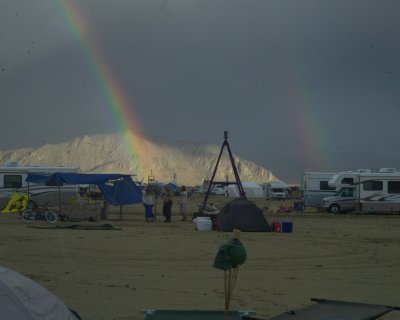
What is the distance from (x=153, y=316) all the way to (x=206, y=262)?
288 inches

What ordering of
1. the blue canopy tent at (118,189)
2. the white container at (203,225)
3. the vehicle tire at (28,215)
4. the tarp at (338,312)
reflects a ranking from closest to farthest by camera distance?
the tarp at (338,312) → the white container at (203,225) → the vehicle tire at (28,215) → the blue canopy tent at (118,189)

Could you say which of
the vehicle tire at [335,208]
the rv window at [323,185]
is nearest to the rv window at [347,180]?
the vehicle tire at [335,208]

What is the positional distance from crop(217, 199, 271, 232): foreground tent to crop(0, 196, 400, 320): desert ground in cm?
159

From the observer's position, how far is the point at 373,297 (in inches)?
457

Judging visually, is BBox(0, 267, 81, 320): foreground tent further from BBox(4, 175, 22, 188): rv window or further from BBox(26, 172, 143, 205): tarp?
BBox(4, 175, 22, 188): rv window

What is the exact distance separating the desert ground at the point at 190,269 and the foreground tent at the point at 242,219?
159cm

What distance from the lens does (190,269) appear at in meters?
14.7

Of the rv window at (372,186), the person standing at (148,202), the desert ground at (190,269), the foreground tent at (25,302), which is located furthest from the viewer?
the rv window at (372,186)

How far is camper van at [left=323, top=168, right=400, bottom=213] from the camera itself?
42281mm

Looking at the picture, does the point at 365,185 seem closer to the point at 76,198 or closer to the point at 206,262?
the point at 76,198

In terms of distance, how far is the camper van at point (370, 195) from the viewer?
42281 millimetres

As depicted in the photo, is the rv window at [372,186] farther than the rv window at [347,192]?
No

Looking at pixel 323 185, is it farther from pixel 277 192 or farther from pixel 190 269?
pixel 277 192

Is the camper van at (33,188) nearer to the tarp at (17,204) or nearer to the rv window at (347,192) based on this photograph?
the tarp at (17,204)
